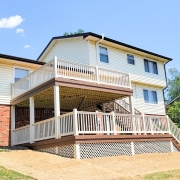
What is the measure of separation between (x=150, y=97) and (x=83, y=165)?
657 inches

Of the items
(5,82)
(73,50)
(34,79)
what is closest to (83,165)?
(34,79)

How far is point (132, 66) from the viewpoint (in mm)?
25453

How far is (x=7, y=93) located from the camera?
1861 centimetres

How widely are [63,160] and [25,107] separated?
847 cm

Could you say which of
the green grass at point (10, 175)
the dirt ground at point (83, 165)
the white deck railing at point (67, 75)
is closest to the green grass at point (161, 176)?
the dirt ground at point (83, 165)

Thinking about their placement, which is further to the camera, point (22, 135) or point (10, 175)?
point (22, 135)

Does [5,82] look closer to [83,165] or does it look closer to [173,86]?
[83,165]

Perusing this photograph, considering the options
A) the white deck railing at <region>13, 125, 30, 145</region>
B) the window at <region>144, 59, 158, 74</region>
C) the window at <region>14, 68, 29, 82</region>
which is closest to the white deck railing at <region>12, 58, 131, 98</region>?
the window at <region>14, 68, 29, 82</region>

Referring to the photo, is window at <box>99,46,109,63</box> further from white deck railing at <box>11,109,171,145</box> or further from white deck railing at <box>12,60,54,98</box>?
white deck railing at <box>12,60,54,98</box>

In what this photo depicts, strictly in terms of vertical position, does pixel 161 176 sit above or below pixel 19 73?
below

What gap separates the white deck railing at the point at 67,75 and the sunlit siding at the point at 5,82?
16.1 inches

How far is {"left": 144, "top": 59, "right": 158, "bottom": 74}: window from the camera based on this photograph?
26922 mm

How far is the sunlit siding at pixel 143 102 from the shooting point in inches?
990

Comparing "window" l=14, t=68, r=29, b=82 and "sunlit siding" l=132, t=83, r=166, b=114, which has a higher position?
"window" l=14, t=68, r=29, b=82
